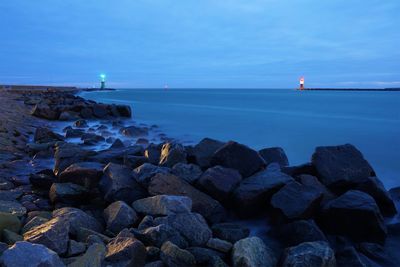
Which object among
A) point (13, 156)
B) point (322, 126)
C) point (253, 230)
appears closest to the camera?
point (253, 230)

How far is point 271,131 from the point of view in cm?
2105

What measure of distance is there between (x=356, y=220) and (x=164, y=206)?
104 inches

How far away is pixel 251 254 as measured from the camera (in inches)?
159

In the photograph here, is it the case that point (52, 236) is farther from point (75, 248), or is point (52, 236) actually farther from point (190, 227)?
point (190, 227)

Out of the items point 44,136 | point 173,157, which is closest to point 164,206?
point 173,157

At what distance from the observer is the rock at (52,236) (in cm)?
377

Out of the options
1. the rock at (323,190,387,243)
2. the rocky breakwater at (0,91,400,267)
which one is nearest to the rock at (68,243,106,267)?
the rocky breakwater at (0,91,400,267)

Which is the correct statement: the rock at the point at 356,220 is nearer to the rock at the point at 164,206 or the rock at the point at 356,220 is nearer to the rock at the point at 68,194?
the rock at the point at 164,206

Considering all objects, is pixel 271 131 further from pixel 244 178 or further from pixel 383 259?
pixel 383 259

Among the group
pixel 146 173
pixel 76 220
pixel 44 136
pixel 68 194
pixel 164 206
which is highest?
pixel 146 173

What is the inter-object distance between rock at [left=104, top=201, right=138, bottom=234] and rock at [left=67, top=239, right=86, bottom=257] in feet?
2.98

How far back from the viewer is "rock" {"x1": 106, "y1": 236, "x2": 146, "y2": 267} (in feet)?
12.1

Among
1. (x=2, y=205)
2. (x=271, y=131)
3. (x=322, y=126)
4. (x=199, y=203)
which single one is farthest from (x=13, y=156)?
(x=322, y=126)

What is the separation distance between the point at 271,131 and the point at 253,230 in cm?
1576
